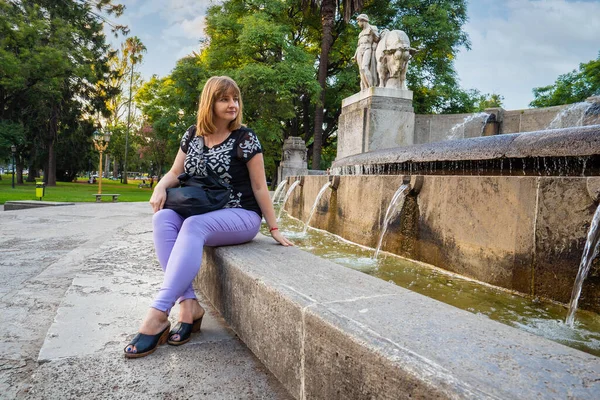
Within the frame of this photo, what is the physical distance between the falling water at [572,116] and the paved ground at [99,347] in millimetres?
7461

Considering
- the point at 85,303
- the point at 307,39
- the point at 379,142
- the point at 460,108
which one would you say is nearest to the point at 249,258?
the point at 85,303

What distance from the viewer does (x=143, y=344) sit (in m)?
1.93

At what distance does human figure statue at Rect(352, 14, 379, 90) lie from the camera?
35.9 feet

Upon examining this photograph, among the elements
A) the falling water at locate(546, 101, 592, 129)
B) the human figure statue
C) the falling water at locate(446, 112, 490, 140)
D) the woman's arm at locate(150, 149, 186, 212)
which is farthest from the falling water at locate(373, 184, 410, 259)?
the falling water at locate(446, 112, 490, 140)

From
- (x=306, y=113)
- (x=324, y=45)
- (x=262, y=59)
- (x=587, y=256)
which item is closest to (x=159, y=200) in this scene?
(x=587, y=256)

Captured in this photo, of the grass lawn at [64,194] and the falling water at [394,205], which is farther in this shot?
the grass lawn at [64,194]

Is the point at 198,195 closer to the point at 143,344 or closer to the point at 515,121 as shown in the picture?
the point at 143,344

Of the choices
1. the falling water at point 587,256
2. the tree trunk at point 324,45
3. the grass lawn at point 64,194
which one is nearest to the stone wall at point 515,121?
the falling water at point 587,256

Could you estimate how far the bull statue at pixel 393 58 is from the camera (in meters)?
10.0

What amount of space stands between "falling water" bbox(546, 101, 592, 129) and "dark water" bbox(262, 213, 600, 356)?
5.42 metres

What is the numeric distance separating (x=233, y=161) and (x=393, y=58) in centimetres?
849

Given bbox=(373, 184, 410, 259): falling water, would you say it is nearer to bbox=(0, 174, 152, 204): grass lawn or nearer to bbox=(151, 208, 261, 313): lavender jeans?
bbox=(151, 208, 261, 313): lavender jeans

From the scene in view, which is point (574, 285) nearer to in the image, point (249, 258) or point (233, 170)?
point (249, 258)

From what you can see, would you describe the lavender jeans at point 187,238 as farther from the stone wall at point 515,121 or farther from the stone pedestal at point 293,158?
the stone pedestal at point 293,158
